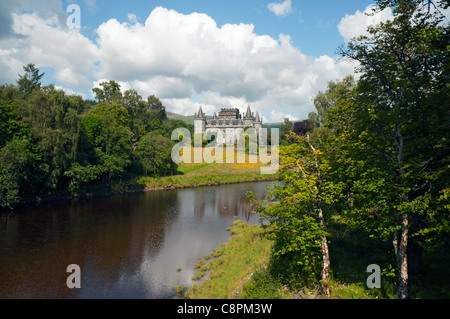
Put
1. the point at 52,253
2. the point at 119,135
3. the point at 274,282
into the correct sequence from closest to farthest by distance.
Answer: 1. the point at 274,282
2. the point at 52,253
3. the point at 119,135

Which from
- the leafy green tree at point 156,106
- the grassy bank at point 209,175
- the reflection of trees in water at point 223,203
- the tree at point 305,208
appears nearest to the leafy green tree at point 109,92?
the leafy green tree at point 156,106

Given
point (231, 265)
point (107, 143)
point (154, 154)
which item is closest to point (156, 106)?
point (154, 154)

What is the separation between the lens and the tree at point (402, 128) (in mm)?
10570

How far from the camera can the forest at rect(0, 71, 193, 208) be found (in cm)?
3371

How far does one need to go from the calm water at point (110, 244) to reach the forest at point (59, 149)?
4299 mm

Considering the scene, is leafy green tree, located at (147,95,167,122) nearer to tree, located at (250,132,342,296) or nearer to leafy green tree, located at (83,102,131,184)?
leafy green tree, located at (83,102,131,184)

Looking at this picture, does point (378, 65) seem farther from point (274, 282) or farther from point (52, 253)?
point (52, 253)

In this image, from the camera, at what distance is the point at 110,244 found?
22859 mm

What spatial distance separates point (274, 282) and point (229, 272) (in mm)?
4035

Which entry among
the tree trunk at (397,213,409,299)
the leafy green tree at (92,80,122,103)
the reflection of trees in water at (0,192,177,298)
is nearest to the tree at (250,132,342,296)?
the tree trunk at (397,213,409,299)

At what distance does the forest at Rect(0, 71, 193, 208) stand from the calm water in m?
4.30

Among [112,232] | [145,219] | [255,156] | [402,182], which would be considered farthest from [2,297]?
[255,156]

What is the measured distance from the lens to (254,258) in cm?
1839
